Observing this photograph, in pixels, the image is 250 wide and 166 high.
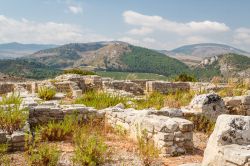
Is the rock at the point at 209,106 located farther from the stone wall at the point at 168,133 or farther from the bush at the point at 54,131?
the bush at the point at 54,131

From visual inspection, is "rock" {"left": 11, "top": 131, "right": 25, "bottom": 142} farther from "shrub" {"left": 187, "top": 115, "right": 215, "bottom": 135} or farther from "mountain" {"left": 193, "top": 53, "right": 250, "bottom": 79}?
"mountain" {"left": 193, "top": 53, "right": 250, "bottom": 79}

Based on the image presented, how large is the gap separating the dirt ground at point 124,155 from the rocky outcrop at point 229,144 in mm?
1977

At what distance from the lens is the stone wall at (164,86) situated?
72.8 ft

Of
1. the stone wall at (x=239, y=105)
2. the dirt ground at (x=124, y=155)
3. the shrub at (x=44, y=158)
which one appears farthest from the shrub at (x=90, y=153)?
the stone wall at (x=239, y=105)

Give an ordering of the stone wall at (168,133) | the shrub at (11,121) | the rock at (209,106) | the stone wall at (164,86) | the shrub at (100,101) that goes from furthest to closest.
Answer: the stone wall at (164,86)
the shrub at (100,101)
the rock at (209,106)
the shrub at (11,121)
the stone wall at (168,133)

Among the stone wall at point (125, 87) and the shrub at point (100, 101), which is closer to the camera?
the shrub at point (100, 101)

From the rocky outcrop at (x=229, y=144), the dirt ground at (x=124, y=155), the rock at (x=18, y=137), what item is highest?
the rocky outcrop at (x=229, y=144)

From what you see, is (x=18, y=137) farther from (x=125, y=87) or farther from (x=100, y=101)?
(x=125, y=87)

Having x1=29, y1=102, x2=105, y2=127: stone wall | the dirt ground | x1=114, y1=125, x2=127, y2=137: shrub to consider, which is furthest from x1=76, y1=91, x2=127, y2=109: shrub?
the dirt ground

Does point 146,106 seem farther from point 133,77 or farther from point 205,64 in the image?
point 205,64

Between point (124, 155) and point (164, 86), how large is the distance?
15169 mm

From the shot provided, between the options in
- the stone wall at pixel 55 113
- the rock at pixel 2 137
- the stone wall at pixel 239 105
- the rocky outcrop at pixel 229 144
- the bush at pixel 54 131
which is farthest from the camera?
the stone wall at pixel 239 105

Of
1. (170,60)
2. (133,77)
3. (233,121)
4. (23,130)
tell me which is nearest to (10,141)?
(23,130)

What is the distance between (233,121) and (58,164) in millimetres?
3331
